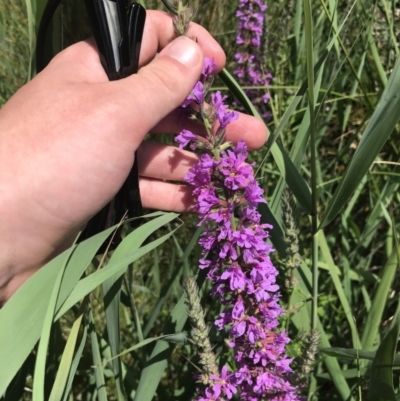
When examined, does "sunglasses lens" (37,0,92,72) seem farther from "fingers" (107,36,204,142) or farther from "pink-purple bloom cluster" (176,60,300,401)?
"pink-purple bloom cluster" (176,60,300,401)

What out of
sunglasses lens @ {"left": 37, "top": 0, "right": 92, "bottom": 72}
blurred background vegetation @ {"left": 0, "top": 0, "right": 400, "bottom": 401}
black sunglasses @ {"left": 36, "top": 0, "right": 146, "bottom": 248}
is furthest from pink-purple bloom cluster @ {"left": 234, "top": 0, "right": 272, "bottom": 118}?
black sunglasses @ {"left": 36, "top": 0, "right": 146, "bottom": 248}

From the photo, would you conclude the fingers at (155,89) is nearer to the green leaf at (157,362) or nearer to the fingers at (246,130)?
the fingers at (246,130)

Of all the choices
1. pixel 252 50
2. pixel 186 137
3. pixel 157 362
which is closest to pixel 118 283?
pixel 157 362

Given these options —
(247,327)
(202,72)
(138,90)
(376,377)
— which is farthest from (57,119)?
(376,377)

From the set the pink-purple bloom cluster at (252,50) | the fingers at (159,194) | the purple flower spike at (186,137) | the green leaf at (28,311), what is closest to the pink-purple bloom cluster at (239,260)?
the purple flower spike at (186,137)

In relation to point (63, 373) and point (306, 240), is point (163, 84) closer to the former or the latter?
point (63, 373)

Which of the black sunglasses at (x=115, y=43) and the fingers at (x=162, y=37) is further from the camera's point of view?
the fingers at (x=162, y=37)

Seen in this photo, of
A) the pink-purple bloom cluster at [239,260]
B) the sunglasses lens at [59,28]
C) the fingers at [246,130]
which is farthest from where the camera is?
the fingers at [246,130]
